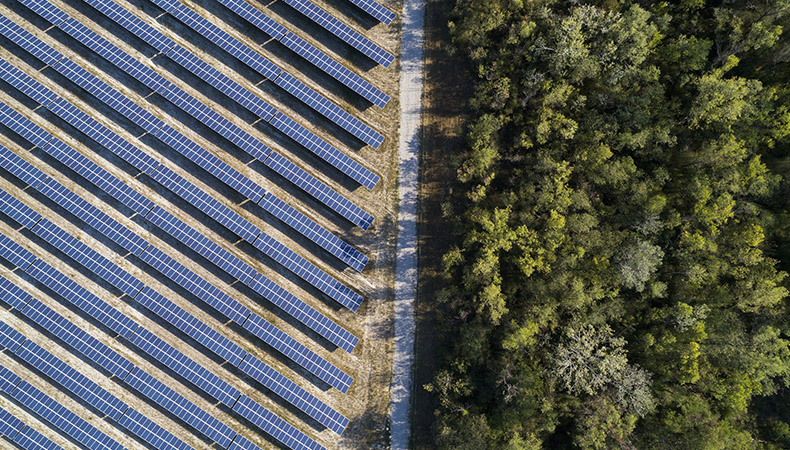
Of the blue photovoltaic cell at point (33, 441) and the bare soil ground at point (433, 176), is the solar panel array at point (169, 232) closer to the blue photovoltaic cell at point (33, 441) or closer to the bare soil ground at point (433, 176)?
the blue photovoltaic cell at point (33, 441)

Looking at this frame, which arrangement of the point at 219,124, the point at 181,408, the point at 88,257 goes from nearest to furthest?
the point at 181,408 → the point at 88,257 → the point at 219,124

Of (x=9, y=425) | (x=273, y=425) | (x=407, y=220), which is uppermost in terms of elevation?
(x=407, y=220)

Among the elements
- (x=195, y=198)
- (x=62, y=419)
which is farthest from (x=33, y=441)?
(x=195, y=198)

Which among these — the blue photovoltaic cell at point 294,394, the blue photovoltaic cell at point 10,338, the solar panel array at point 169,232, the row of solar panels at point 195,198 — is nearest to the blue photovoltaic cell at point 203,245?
the solar panel array at point 169,232

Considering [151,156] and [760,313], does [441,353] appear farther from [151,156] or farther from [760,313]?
[151,156]

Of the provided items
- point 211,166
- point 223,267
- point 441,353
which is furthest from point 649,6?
point 223,267

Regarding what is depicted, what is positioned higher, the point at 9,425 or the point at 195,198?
the point at 195,198

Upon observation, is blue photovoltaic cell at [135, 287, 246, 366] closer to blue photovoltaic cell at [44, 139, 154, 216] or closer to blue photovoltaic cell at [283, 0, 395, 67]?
blue photovoltaic cell at [44, 139, 154, 216]

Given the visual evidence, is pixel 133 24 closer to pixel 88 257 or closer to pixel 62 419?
pixel 88 257
